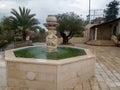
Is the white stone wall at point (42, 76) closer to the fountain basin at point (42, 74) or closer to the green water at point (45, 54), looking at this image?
the fountain basin at point (42, 74)

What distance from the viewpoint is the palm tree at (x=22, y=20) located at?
19438 millimetres

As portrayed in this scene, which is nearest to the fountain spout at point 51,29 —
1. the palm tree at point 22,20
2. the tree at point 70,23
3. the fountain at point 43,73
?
the fountain at point 43,73

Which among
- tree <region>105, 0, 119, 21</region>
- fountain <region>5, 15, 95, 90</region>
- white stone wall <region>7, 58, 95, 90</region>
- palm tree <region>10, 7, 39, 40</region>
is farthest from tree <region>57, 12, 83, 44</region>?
white stone wall <region>7, 58, 95, 90</region>

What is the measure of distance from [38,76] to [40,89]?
401 mm

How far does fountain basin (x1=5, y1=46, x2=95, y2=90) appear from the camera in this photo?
217 inches

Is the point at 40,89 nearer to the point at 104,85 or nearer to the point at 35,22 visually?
the point at 104,85

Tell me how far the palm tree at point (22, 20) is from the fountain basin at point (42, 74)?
45.8 feet

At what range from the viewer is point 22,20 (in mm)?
19453

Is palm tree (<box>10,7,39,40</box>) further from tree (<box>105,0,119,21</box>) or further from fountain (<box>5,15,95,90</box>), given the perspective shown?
tree (<box>105,0,119,21</box>)

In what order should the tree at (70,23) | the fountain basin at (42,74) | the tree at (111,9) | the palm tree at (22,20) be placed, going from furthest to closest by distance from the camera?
1. the tree at (111,9)
2. the tree at (70,23)
3. the palm tree at (22,20)
4. the fountain basin at (42,74)

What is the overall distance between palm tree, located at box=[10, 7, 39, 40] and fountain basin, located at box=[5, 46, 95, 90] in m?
14.0

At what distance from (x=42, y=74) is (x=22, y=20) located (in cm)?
1466

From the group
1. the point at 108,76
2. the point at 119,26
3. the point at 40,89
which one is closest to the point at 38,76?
the point at 40,89

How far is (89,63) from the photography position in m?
6.86
